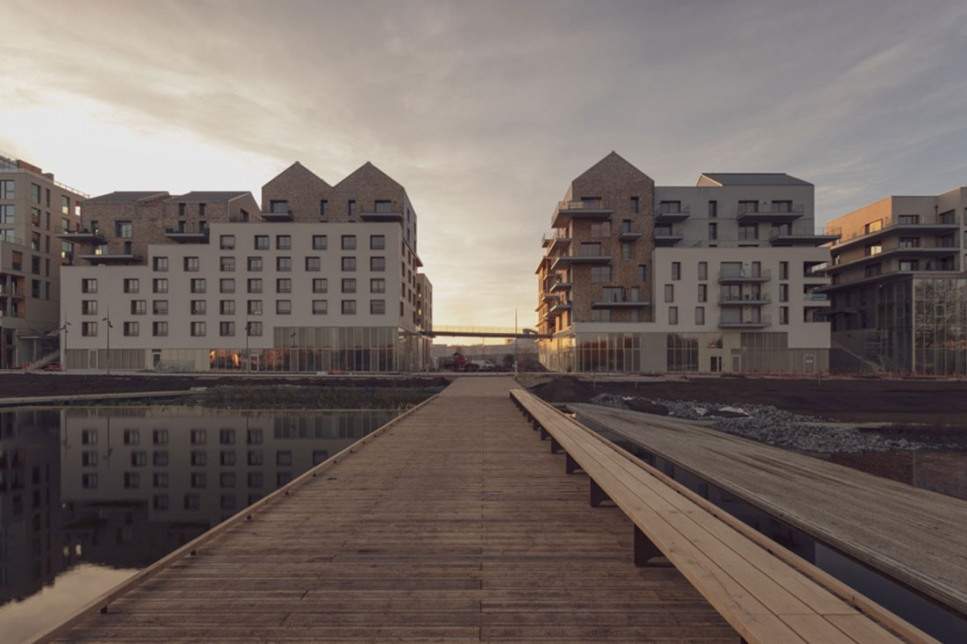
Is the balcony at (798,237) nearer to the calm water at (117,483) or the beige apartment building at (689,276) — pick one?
the beige apartment building at (689,276)

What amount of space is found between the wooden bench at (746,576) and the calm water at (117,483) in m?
6.60

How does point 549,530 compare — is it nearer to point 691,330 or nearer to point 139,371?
point 691,330

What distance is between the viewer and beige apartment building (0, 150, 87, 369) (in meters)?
58.6

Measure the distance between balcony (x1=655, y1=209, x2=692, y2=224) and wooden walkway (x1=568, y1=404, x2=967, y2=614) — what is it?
44.3m

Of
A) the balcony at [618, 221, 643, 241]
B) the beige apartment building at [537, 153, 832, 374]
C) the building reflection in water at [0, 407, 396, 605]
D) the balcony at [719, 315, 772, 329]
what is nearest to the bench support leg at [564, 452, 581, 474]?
the building reflection in water at [0, 407, 396, 605]

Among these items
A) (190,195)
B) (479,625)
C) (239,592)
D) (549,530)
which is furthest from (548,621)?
(190,195)

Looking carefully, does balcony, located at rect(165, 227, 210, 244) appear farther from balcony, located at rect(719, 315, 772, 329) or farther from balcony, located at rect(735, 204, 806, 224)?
balcony, located at rect(735, 204, 806, 224)

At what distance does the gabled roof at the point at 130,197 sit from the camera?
60.4m

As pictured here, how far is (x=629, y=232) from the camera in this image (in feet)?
178

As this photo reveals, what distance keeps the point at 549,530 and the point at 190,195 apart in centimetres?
6954

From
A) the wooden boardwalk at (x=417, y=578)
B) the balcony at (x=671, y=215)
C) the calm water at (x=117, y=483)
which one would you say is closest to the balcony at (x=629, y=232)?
the balcony at (x=671, y=215)

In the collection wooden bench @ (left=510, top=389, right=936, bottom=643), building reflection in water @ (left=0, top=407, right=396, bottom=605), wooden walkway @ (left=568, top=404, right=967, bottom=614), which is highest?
wooden bench @ (left=510, top=389, right=936, bottom=643)

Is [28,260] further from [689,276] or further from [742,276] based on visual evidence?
[742,276]

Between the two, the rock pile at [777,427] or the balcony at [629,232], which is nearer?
the rock pile at [777,427]
